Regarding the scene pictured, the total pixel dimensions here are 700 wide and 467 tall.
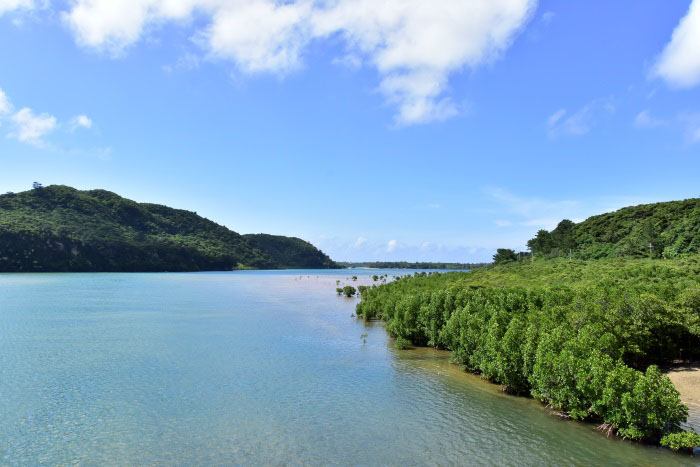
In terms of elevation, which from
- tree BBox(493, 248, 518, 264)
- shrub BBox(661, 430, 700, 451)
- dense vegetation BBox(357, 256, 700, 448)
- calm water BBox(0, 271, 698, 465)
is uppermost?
tree BBox(493, 248, 518, 264)

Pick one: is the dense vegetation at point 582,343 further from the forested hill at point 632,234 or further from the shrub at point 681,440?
the forested hill at point 632,234

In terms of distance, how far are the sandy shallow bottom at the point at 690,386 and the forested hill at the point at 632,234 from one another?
233ft

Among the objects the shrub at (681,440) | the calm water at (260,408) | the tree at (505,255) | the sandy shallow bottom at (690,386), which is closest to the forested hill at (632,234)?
the tree at (505,255)

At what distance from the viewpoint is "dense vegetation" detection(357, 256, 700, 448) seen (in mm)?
18891

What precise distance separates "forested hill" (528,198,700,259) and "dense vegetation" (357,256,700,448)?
61118 mm

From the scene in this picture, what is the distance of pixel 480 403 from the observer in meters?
25.6

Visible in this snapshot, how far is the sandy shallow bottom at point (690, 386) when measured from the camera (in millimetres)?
22062

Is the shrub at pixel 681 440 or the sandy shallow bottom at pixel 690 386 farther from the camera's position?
the sandy shallow bottom at pixel 690 386

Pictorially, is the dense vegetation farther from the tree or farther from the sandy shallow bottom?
the tree

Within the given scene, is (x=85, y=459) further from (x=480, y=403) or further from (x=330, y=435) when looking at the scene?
(x=480, y=403)

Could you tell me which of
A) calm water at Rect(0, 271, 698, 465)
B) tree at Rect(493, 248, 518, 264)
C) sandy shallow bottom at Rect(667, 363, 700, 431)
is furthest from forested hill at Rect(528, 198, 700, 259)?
calm water at Rect(0, 271, 698, 465)

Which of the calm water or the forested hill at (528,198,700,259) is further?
the forested hill at (528,198,700,259)

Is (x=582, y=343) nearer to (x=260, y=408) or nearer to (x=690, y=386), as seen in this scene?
(x=690, y=386)

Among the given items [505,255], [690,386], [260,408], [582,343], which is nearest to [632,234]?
[505,255]
